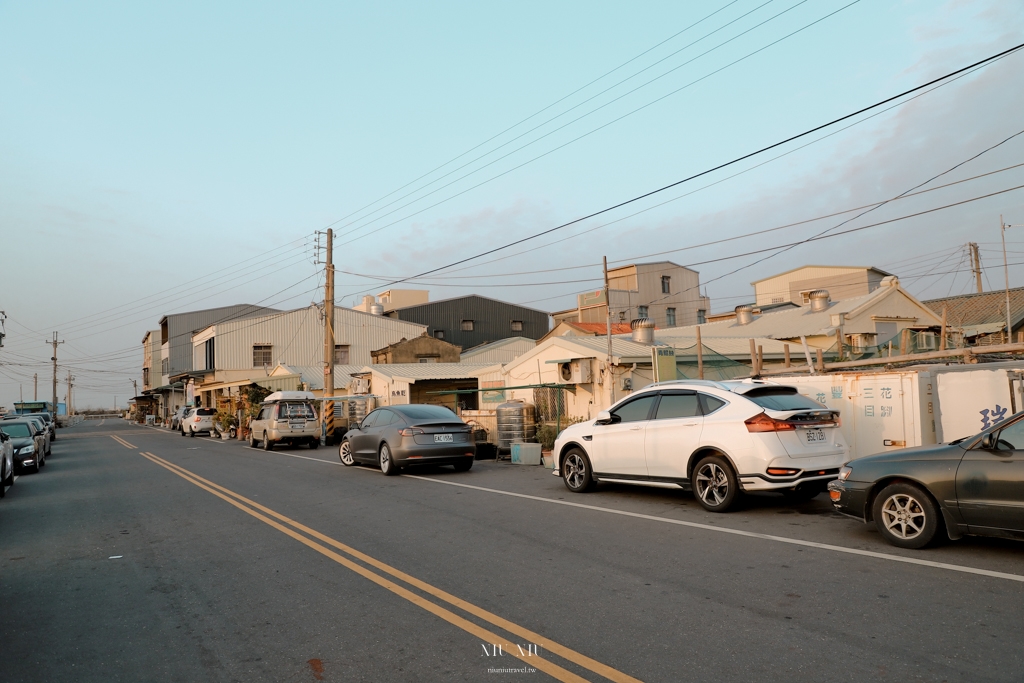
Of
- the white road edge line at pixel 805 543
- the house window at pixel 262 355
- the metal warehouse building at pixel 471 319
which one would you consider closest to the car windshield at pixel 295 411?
the white road edge line at pixel 805 543

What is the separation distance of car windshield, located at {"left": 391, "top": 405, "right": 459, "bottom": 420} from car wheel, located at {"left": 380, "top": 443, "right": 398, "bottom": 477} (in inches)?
31.2

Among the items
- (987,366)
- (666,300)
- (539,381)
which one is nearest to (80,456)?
(539,381)

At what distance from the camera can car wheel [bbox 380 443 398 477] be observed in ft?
48.2

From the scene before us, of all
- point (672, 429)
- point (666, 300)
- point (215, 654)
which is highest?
point (666, 300)

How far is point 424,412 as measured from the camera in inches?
603

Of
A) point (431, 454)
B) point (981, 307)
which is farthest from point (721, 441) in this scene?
point (981, 307)

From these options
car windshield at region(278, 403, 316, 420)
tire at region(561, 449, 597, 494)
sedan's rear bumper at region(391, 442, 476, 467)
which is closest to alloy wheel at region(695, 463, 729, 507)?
tire at region(561, 449, 597, 494)

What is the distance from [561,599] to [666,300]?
51.4 m

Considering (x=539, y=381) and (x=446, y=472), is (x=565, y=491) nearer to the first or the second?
(x=446, y=472)

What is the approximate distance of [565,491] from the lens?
11555 millimetres

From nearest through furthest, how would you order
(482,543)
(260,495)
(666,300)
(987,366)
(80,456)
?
(482,543) < (987,366) < (260,495) < (80,456) < (666,300)

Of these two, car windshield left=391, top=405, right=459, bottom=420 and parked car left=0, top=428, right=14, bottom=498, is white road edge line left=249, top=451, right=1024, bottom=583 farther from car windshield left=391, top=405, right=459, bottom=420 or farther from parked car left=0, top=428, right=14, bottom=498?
parked car left=0, top=428, right=14, bottom=498

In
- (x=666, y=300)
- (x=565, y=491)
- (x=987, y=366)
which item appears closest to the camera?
(x=987, y=366)

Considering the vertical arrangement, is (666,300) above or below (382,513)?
above
